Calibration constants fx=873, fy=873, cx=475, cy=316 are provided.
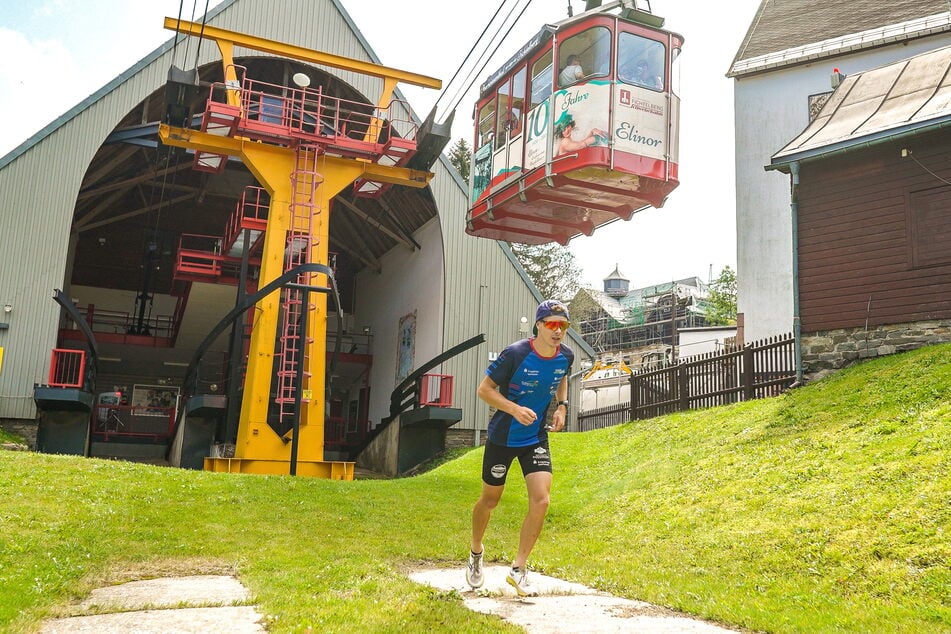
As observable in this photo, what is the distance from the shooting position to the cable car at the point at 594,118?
1353cm

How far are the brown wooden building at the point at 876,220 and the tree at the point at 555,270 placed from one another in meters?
36.1

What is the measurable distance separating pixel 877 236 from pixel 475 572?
13852 mm

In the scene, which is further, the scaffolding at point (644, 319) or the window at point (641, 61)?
the scaffolding at point (644, 319)

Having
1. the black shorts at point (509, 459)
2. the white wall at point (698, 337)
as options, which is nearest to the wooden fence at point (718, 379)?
the black shorts at point (509, 459)

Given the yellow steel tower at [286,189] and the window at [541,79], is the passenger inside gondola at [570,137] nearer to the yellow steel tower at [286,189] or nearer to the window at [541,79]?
the window at [541,79]

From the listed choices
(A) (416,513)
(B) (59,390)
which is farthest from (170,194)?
(A) (416,513)

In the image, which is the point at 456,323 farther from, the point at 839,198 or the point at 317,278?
the point at 839,198

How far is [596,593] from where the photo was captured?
272 inches

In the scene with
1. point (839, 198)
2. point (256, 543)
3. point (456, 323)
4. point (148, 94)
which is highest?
point (148, 94)

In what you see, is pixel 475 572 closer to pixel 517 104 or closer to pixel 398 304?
pixel 517 104

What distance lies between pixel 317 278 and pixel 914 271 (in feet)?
46.4

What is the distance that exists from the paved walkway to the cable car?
788cm

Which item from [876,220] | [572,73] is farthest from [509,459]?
[876,220]

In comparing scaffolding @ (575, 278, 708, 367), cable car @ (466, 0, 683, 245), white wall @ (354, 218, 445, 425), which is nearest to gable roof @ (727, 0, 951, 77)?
white wall @ (354, 218, 445, 425)
